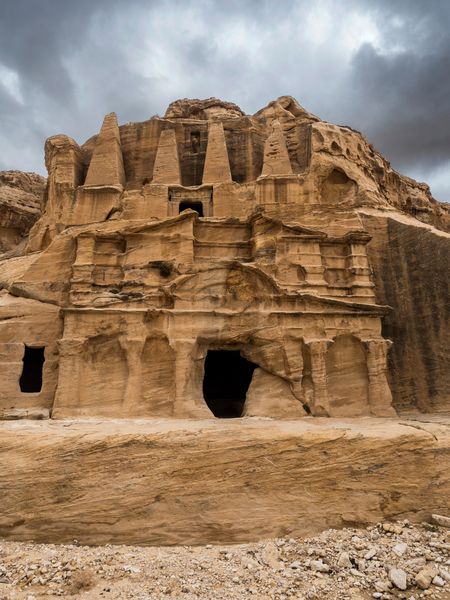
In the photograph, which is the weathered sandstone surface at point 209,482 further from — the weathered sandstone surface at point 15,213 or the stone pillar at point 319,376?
the weathered sandstone surface at point 15,213

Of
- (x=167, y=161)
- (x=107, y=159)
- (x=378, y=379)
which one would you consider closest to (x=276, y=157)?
(x=167, y=161)

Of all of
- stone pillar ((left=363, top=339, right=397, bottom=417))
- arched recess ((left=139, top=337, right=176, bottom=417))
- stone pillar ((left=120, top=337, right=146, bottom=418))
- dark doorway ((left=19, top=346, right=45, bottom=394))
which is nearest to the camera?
stone pillar ((left=120, top=337, right=146, bottom=418))

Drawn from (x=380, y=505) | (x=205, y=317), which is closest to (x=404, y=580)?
(x=380, y=505)

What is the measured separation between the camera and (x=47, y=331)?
16594 mm

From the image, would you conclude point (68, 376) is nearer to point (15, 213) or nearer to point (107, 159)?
point (107, 159)

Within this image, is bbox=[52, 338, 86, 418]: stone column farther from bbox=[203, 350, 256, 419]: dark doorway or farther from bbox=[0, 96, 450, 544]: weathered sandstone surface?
bbox=[203, 350, 256, 419]: dark doorway

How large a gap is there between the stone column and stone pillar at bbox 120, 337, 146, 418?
1596 millimetres

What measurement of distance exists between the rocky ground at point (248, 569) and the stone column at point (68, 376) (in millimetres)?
5592

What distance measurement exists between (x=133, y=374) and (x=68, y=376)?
87.2 inches

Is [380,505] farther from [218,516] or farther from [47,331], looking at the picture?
[47,331]

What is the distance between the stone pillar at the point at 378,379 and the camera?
50.5ft

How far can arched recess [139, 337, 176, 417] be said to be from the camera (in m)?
14.7

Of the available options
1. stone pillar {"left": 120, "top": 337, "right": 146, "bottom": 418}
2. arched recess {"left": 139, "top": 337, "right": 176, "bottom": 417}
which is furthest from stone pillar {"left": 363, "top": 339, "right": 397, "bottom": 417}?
stone pillar {"left": 120, "top": 337, "right": 146, "bottom": 418}

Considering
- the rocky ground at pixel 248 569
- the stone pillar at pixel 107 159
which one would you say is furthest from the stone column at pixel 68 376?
the stone pillar at pixel 107 159
